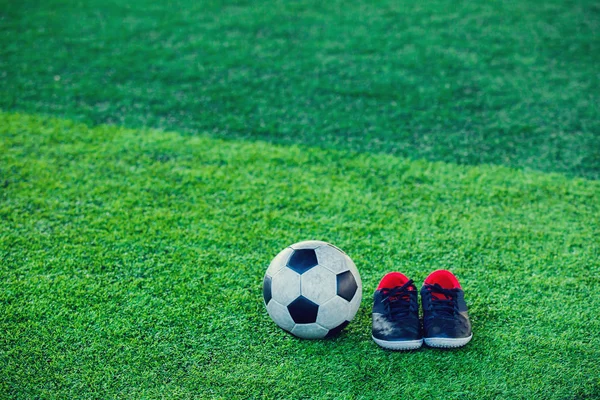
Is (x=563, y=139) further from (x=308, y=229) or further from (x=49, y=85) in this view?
(x=49, y=85)

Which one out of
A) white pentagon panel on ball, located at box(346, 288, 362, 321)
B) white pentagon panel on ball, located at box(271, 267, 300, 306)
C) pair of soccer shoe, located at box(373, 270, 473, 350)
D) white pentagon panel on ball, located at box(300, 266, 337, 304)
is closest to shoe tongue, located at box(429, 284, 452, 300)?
pair of soccer shoe, located at box(373, 270, 473, 350)

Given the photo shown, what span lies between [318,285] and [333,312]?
0.44 ft

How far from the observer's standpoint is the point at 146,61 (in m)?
4.58

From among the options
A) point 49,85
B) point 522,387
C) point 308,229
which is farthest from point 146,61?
point 522,387

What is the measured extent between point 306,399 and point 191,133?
2.25 m

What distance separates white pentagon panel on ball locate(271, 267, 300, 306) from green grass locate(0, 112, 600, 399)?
0.83ft

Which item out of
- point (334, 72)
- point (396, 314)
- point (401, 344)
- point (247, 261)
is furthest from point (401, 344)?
point (334, 72)

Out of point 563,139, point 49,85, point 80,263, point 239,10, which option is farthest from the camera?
point 239,10

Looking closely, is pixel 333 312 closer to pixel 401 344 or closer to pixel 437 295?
pixel 401 344

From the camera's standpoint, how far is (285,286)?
2.23 m

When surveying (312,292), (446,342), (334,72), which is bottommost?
(446,342)

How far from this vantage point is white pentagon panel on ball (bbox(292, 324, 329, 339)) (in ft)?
7.36

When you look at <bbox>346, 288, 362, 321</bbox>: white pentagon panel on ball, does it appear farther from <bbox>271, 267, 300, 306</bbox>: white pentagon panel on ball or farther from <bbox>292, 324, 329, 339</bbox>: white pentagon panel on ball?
<bbox>271, 267, 300, 306</bbox>: white pentagon panel on ball

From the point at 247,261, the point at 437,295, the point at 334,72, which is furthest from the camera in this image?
the point at 334,72
